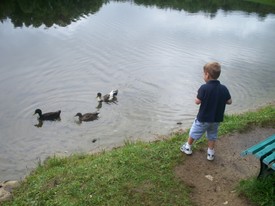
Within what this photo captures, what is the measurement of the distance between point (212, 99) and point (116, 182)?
7.79 feet

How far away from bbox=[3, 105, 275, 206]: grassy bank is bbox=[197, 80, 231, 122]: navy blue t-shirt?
1.14m

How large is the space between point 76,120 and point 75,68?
5176 mm

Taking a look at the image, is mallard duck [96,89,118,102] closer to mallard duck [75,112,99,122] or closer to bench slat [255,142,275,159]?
mallard duck [75,112,99,122]

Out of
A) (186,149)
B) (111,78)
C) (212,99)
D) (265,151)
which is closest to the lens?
(265,151)

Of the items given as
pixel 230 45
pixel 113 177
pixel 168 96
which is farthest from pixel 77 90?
pixel 230 45

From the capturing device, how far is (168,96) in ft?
47.7

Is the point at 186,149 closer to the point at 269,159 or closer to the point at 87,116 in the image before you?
the point at 269,159

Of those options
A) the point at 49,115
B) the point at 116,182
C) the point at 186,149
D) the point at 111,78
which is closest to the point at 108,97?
the point at 49,115

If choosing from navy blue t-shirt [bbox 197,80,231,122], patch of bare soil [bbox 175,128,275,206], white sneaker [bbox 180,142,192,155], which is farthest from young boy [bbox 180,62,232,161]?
patch of bare soil [bbox 175,128,275,206]

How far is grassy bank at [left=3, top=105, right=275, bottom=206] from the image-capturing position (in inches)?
252

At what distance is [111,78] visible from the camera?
1634 centimetres

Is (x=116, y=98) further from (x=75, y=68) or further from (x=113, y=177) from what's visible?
(x=113, y=177)

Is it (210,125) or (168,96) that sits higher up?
(210,125)

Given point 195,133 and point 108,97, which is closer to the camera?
point 195,133
